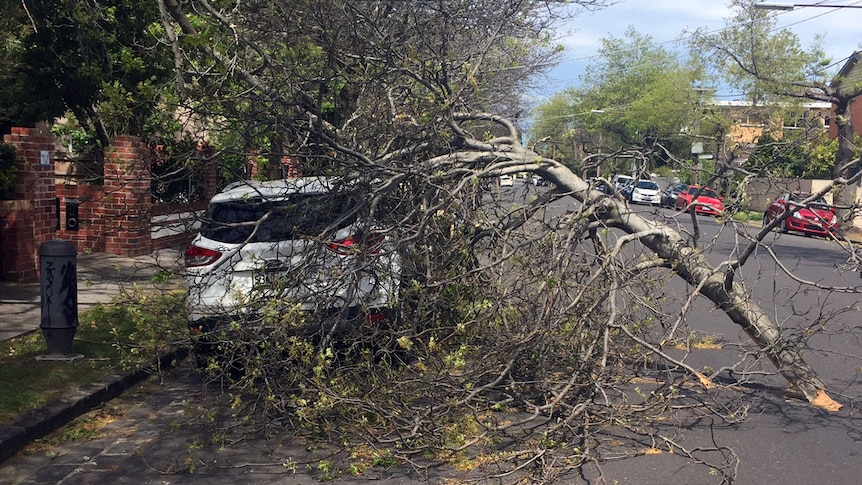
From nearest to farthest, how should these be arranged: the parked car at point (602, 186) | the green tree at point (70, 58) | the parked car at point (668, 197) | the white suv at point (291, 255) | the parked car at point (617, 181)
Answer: the white suv at point (291, 255) → the parked car at point (602, 186) → the parked car at point (617, 181) → the parked car at point (668, 197) → the green tree at point (70, 58)

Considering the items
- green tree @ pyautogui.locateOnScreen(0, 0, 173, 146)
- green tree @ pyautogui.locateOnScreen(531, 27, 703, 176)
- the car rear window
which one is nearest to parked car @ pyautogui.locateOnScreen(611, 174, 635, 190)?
the car rear window

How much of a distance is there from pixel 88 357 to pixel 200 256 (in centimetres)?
171

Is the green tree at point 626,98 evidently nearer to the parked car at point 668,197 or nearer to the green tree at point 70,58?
the parked car at point 668,197

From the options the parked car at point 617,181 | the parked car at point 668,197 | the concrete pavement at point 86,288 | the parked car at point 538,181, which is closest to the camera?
the parked car at point 538,181

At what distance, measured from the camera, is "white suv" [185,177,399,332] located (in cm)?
639

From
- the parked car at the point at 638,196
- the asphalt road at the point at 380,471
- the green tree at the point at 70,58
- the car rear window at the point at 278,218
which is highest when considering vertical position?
the green tree at the point at 70,58

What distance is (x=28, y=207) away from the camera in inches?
457

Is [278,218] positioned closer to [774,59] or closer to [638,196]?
[638,196]

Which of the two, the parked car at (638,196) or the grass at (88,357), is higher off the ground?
the parked car at (638,196)

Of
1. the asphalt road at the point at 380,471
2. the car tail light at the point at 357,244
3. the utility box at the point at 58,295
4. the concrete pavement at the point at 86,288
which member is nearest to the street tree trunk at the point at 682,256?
the asphalt road at the point at 380,471

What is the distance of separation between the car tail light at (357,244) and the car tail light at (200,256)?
3.97 ft

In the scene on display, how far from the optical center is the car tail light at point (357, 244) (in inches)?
252

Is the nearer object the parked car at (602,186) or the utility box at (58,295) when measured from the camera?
the parked car at (602,186)

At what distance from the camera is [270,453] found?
580 centimetres
